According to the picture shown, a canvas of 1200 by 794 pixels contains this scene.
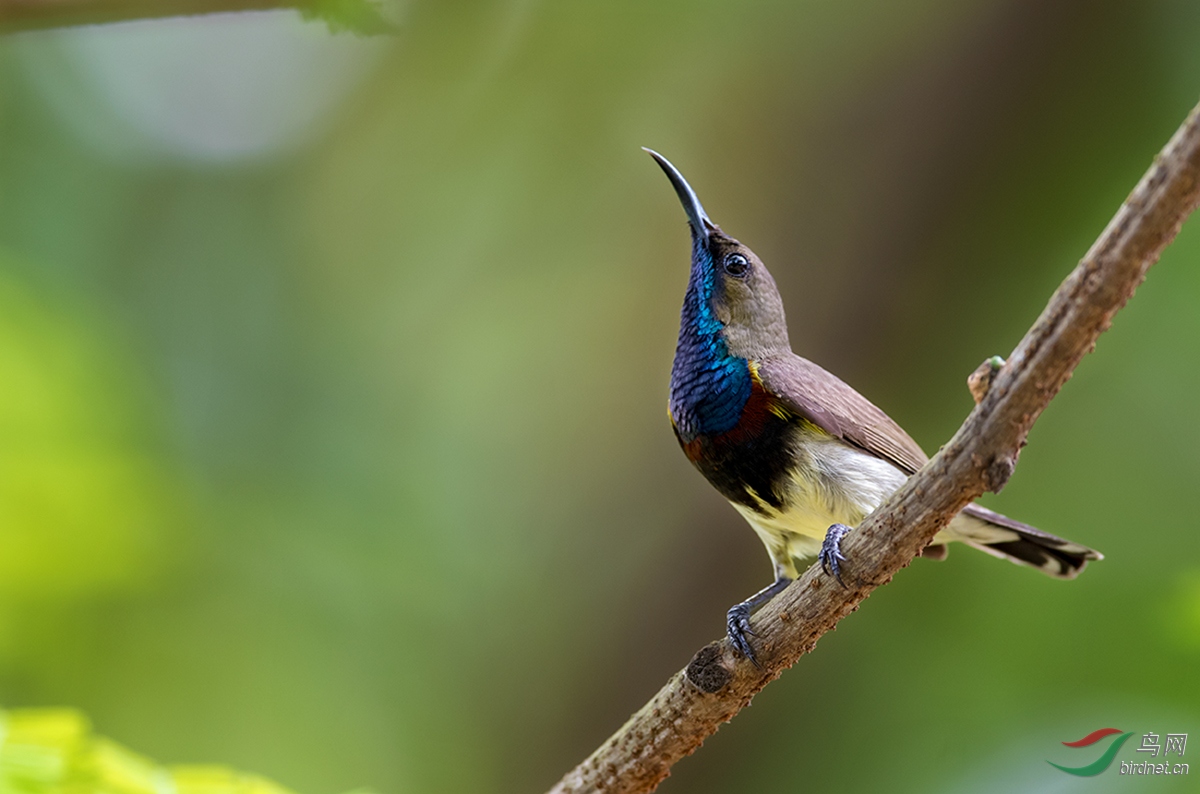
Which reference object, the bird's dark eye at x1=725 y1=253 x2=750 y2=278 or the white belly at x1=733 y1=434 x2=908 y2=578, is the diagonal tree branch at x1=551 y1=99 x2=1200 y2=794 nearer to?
the white belly at x1=733 y1=434 x2=908 y2=578

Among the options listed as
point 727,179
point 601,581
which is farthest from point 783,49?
point 601,581

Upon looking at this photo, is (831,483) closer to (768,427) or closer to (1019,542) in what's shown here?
(768,427)

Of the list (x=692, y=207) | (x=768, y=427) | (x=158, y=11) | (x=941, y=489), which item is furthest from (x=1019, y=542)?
(x=158, y=11)

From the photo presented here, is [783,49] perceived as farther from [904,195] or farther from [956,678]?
[956,678]

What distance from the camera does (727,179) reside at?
494cm

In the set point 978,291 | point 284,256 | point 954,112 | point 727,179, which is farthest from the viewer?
point 284,256

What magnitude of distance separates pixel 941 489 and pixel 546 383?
4820 millimetres

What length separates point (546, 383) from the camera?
21.0ft

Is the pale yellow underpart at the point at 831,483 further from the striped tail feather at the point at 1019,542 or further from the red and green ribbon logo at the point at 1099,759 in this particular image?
the red and green ribbon logo at the point at 1099,759

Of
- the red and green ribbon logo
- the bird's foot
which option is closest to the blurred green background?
the red and green ribbon logo

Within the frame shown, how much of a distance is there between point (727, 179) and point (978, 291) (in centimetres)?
133

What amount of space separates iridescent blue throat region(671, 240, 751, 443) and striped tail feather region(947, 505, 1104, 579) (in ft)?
2.91

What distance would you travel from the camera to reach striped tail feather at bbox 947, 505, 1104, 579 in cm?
296

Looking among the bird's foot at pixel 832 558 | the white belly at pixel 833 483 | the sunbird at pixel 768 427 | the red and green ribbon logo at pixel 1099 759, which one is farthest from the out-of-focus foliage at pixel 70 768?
the red and green ribbon logo at pixel 1099 759
